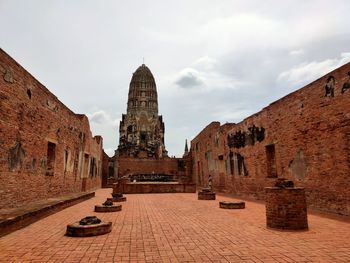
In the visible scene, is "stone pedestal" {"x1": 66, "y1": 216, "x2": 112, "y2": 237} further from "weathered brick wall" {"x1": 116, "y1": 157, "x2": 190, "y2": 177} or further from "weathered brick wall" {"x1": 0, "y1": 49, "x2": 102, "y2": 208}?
"weathered brick wall" {"x1": 116, "y1": 157, "x2": 190, "y2": 177}

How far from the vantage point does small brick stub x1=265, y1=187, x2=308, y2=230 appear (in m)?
5.29

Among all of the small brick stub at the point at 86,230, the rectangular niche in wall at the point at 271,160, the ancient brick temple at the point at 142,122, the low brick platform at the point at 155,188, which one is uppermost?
the ancient brick temple at the point at 142,122

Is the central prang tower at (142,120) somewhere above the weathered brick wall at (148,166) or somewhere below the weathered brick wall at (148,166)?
above

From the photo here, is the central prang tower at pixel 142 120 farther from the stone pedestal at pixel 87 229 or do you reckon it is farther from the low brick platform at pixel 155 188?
the stone pedestal at pixel 87 229

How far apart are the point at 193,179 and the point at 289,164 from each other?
19.4 m

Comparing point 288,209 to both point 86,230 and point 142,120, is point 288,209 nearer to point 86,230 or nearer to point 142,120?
point 86,230

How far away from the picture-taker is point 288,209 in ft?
17.6

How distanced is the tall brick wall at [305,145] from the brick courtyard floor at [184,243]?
1879 mm

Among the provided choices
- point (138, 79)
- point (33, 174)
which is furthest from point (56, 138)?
point (138, 79)

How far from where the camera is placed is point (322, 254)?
3.69 metres

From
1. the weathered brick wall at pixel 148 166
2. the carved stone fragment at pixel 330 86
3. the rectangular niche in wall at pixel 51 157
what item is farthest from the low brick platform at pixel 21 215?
the weathered brick wall at pixel 148 166

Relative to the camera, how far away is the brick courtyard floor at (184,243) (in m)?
3.64

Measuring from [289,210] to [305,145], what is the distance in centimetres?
411

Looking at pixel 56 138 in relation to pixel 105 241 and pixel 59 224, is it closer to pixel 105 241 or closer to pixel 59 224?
pixel 59 224
